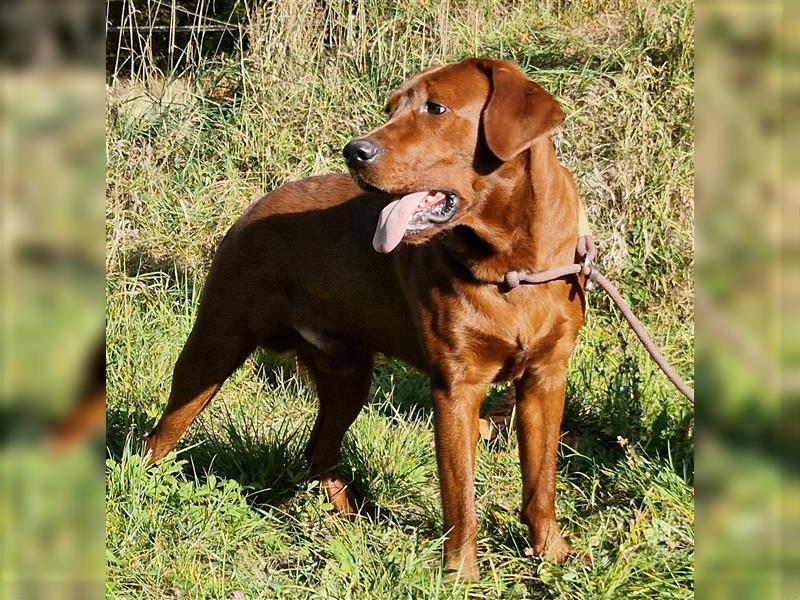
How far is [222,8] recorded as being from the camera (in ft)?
27.7

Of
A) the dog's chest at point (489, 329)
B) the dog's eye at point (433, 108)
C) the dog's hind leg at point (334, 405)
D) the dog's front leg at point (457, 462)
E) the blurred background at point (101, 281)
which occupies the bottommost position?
the dog's hind leg at point (334, 405)

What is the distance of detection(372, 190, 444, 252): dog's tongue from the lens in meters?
3.39

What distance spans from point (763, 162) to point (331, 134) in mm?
6568

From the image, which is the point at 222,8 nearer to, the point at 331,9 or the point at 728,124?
the point at 331,9

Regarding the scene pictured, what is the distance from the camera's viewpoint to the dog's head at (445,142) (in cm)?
330

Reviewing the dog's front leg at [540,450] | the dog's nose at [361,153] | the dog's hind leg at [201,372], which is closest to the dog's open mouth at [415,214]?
the dog's nose at [361,153]

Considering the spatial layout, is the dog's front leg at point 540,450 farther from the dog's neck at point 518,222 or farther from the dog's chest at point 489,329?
the dog's neck at point 518,222

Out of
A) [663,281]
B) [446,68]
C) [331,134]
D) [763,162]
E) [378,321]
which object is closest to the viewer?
[763,162]

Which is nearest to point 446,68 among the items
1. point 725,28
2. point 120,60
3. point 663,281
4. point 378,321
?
point 378,321

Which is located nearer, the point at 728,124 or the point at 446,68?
the point at 728,124

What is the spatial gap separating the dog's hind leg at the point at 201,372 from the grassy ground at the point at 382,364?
132 mm

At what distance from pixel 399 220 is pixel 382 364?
2.36 metres

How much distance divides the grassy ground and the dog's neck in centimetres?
102

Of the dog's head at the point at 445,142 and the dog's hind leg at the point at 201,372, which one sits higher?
the dog's head at the point at 445,142
